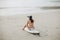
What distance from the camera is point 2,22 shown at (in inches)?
53.2

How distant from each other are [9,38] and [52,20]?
540 millimetres

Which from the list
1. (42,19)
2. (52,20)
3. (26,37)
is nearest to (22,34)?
(26,37)

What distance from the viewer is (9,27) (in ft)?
4.48

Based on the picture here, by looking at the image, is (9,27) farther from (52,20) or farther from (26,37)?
(52,20)

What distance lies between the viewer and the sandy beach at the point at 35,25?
53.4 inches

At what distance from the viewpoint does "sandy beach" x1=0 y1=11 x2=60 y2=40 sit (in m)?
1.36

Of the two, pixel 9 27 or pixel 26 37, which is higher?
pixel 9 27

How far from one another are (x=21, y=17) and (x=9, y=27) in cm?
17

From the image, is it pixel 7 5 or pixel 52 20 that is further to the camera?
pixel 52 20

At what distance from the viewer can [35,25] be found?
140 centimetres

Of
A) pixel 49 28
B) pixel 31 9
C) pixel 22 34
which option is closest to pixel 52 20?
pixel 49 28

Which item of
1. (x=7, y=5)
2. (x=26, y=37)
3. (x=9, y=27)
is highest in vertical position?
(x=7, y=5)

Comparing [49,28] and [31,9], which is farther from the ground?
[31,9]

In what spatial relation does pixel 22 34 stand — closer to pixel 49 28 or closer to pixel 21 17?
pixel 21 17
